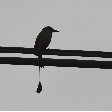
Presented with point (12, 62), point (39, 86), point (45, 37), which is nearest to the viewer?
point (12, 62)

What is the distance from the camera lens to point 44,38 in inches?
338

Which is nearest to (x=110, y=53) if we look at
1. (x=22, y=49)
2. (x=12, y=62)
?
(x=22, y=49)

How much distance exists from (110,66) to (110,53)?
130 centimetres

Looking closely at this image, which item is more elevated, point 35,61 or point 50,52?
point 50,52

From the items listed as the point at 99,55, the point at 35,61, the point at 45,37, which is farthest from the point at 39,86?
the point at 45,37

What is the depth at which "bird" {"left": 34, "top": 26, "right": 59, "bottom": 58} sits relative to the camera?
330 inches

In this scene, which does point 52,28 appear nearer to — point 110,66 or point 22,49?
point 22,49

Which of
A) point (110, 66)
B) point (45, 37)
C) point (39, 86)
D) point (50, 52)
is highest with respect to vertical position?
point (45, 37)

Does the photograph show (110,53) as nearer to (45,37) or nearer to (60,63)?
(60,63)

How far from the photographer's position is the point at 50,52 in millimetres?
4305

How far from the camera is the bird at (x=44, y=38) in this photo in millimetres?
8391

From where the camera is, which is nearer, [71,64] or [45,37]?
[71,64]

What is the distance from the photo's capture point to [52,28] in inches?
356

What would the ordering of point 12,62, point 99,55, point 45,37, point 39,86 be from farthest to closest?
1. point 45,37
2. point 39,86
3. point 99,55
4. point 12,62
